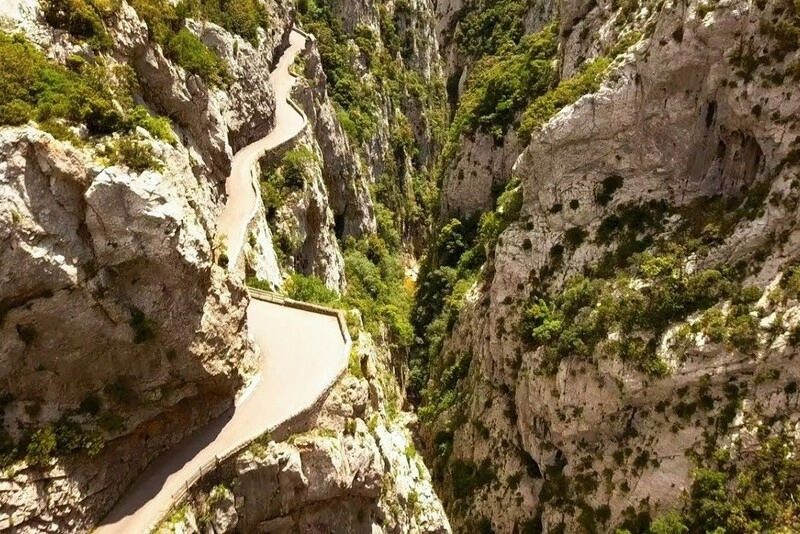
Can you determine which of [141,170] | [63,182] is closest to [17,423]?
[63,182]

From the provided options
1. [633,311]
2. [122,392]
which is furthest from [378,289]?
[122,392]

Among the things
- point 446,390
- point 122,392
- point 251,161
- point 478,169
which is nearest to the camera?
point 122,392

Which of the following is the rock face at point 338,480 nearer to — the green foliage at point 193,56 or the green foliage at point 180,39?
the green foliage at point 193,56

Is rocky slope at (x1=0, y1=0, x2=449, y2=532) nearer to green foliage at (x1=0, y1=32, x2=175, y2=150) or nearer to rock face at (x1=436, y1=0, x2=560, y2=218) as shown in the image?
green foliage at (x1=0, y1=32, x2=175, y2=150)

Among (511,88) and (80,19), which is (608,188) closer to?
(511,88)

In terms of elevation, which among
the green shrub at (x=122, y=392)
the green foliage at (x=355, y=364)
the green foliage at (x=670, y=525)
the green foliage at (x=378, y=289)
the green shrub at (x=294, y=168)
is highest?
the green shrub at (x=294, y=168)

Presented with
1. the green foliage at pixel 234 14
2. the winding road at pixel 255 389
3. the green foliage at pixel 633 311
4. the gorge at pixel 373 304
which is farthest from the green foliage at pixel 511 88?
the winding road at pixel 255 389
